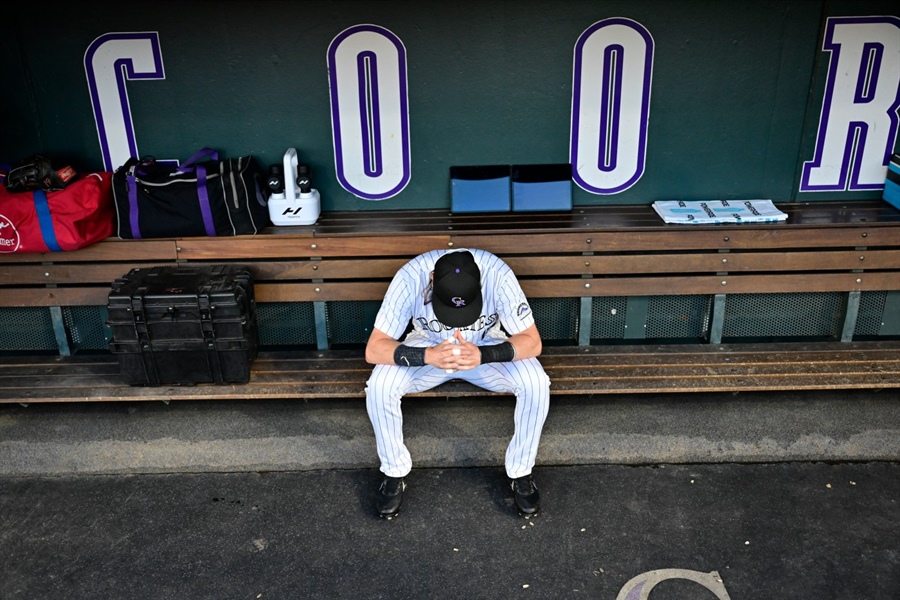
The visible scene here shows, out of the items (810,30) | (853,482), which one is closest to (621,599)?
(853,482)

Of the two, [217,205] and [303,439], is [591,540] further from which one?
[217,205]

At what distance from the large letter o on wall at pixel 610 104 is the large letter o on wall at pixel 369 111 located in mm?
924

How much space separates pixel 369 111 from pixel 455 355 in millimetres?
1543

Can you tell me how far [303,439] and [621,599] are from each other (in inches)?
68.1

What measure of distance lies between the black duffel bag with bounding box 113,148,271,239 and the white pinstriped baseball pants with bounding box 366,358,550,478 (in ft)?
3.79

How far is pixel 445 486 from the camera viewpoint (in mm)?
4039

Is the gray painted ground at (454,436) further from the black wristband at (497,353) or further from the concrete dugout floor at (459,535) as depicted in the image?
the black wristband at (497,353)

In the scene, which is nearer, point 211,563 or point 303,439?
point 211,563

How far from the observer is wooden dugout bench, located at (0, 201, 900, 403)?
4191 mm

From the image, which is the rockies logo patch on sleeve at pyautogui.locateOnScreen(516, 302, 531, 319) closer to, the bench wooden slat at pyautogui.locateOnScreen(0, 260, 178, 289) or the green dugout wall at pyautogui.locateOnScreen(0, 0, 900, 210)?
the green dugout wall at pyautogui.locateOnScreen(0, 0, 900, 210)

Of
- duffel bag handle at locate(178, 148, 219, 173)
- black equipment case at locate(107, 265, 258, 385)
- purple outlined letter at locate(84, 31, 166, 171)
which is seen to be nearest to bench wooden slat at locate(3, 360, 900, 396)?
black equipment case at locate(107, 265, 258, 385)

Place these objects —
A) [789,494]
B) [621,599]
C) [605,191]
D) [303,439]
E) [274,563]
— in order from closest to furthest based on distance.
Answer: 1. [621,599]
2. [274,563]
3. [789,494]
4. [303,439]
5. [605,191]

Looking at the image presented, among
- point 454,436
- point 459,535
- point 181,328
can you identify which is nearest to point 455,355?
point 454,436

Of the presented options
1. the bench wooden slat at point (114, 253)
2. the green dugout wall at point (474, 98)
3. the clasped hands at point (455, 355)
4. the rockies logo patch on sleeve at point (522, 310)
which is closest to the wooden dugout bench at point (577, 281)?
the bench wooden slat at point (114, 253)
